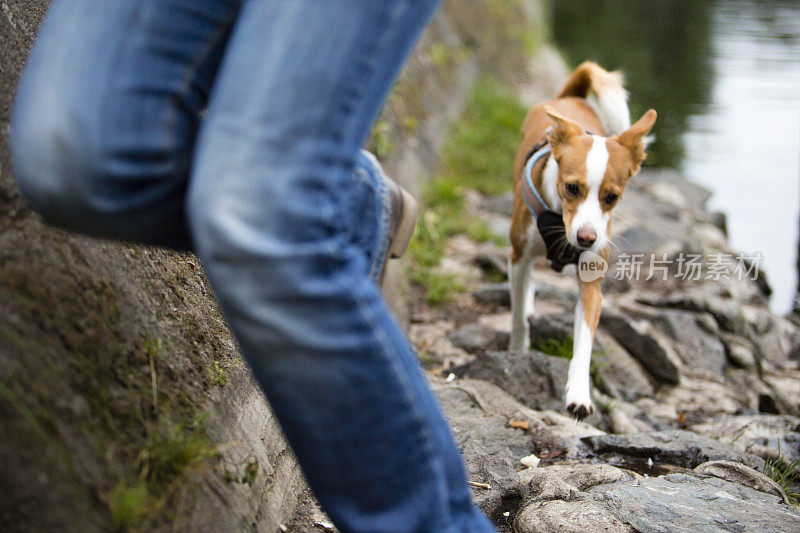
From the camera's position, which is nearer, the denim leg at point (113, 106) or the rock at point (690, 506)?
the denim leg at point (113, 106)

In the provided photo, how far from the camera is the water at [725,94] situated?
7.68m

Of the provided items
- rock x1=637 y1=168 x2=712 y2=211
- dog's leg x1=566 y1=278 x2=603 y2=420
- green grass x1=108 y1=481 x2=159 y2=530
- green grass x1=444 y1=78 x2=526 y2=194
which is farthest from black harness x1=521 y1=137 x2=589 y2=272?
rock x1=637 y1=168 x2=712 y2=211

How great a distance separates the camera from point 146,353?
59.8 inches

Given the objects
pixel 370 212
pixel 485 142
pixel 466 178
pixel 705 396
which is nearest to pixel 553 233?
pixel 705 396

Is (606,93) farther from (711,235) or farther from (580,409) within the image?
(711,235)

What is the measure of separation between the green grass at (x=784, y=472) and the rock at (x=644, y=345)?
Answer: 97 centimetres

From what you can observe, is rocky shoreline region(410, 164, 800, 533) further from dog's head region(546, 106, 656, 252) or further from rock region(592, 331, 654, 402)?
dog's head region(546, 106, 656, 252)

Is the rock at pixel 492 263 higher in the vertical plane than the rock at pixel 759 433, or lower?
lower

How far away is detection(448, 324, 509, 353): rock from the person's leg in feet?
8.10

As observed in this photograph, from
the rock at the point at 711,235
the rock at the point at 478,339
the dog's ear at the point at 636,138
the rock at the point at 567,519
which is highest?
the dog's ear at the point at 636,138

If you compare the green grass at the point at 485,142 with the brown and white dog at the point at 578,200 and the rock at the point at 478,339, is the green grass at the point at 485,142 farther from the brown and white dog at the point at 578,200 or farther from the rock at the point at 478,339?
the brown and white dog at the point at 578,200

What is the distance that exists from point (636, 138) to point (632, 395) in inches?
48.2

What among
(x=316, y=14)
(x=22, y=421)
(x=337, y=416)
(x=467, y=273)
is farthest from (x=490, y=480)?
(x=467, y=273)

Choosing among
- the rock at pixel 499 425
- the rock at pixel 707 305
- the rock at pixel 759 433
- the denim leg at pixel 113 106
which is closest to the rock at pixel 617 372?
the rock at pixel 759 433
